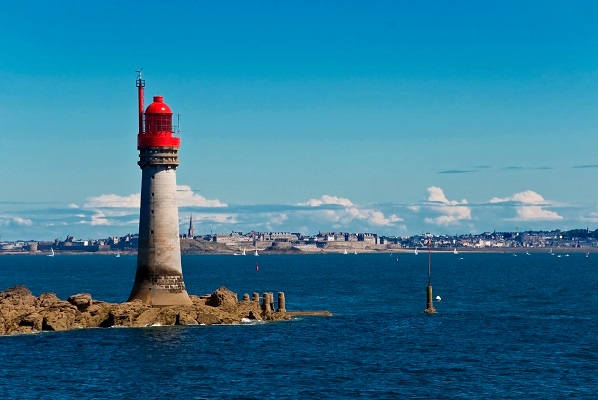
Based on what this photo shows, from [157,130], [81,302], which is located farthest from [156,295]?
[157,130]

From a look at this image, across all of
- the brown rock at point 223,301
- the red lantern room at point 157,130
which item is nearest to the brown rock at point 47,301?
the brown rock at point 223,301

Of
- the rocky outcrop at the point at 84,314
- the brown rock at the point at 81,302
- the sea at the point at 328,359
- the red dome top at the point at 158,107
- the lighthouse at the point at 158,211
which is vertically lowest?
the sea at the point at 328,359

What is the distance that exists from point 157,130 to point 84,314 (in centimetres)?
1344

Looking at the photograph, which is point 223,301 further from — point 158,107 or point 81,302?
point 158,107

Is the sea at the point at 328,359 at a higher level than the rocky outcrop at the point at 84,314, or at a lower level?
lower

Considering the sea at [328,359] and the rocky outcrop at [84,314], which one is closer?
the sea at [328,359]

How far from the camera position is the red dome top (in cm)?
6938

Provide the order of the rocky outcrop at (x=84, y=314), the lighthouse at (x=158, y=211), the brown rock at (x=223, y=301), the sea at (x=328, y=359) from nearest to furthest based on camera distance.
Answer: the sea at (x=328, y=359)
the rocky outcrop at (x=84, y=314)
the lighthouse at (x=158, y=211)
the brown rock at (x=223, y=301)

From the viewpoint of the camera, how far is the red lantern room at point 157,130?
6881cm

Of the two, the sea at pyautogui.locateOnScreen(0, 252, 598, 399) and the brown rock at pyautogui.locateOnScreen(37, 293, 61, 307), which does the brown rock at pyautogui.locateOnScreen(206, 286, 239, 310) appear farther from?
the brown rock at pyautogui.locateOnScreen(37, 293, 61, 307)

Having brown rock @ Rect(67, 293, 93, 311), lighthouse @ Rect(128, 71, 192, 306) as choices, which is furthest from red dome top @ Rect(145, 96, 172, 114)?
brown rock @ Rect(67, 293, 93, 311)

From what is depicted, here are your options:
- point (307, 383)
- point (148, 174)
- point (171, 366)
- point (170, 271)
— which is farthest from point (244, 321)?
point (307, 383)

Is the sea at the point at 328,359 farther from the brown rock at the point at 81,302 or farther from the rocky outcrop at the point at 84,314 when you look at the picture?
the brown rock at the point at 81,302

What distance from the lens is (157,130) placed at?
6919cm
